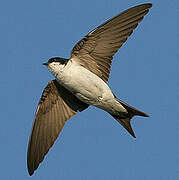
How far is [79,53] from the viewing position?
7.94 metres

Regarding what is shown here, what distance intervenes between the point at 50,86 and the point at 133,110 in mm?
1340

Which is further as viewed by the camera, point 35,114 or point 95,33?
point 35,114

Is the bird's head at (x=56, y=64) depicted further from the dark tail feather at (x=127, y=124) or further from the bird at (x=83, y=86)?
the dark tail feather at (x=127, y=124)

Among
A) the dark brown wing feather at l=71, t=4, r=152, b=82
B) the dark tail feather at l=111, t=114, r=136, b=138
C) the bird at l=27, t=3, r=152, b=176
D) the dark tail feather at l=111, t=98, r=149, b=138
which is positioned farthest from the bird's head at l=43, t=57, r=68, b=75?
the dark tail feather at l=111, t=114, r=136, b=138

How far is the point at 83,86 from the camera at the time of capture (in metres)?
7.79

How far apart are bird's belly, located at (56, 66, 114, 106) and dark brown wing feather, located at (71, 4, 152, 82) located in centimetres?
22

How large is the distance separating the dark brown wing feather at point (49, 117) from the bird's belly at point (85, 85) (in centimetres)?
54

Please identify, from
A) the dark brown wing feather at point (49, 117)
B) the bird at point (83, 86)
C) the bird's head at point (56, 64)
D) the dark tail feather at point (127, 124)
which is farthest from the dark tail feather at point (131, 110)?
the bird's head at point (56, 64)

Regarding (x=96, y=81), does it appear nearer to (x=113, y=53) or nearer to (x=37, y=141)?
(x=113, y=53)

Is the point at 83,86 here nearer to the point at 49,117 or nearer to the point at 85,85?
the point at 85,85

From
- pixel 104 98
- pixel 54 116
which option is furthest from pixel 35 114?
pixel 104 98

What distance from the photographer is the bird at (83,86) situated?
777cm

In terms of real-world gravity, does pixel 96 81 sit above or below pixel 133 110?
above

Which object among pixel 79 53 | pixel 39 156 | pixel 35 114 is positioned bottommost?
pixel 39 156
